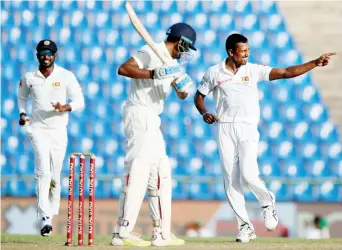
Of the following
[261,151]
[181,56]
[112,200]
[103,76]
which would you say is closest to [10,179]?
[112,200]

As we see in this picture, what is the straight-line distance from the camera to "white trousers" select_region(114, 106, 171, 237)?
24.8ft

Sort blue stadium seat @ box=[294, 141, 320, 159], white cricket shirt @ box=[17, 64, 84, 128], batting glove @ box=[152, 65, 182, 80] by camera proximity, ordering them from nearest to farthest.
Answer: batting glove @ box=[152, 65, 182, 80] < white cricket shirt @ box=[17, 64, 84, 128] < blue stadium seat @ box=[294, 141, 320, 159]

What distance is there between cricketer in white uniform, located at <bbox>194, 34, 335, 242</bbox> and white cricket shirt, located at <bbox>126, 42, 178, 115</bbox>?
1120mm

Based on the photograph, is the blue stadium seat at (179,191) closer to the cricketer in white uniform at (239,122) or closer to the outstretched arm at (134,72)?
the cricketer in white uniform at (239,122)

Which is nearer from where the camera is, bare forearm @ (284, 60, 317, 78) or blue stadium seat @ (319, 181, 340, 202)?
bare forearm @ (284, 60, 317, 78)

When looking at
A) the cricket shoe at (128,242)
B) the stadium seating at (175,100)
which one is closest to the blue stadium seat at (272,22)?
the stadium seating at (175,100)

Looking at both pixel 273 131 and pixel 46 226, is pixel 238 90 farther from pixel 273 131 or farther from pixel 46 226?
pixel 273 131

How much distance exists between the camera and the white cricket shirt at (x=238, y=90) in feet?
29.0

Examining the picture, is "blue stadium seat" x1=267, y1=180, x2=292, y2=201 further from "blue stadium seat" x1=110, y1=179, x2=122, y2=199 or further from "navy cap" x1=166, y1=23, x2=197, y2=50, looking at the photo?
"navy cap" x1=166, y1=23, x2=197, y2=50

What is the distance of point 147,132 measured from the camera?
7609 millimetres

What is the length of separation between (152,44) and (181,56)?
30cm

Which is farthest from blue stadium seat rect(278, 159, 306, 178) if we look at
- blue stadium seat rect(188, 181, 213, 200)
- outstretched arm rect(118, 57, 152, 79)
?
outstretched arm rect(118, 57, 152, 79)

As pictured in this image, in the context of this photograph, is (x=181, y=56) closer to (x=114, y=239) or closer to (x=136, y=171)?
(x=136, y=171)

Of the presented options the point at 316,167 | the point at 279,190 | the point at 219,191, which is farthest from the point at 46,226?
the point at 316,167
